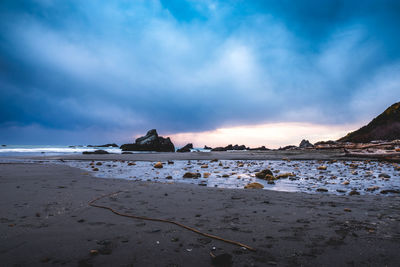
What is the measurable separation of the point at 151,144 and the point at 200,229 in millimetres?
44354

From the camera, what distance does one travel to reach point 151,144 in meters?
45.4

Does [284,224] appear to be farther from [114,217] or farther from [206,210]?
[114,217]

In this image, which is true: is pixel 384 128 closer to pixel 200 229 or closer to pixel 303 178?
pixel 303 178

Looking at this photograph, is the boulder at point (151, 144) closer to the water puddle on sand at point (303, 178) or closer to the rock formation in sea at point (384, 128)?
the water puddle on sand at point (303, 178)

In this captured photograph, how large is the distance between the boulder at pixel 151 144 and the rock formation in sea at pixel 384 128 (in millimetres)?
41220

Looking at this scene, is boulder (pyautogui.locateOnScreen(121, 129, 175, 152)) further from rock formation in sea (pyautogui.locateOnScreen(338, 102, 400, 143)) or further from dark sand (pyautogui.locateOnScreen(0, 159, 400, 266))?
dark sand (pyautogui.locateOnScreen(0, 159, 400, 266))

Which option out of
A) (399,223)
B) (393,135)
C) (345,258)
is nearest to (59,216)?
(345,258)

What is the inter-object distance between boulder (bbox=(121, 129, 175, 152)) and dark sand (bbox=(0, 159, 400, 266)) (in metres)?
42.0

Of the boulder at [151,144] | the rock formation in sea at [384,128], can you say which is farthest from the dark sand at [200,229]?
the rock formation in sea at [384,128]

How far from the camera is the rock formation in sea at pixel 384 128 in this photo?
115ft

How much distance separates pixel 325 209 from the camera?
3.39m

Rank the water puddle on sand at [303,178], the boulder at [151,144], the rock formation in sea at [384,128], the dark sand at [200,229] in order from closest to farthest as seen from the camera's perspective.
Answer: the dark sand at [200,229], the water puddle on sand at [303,178], the rock formation in sea at [384,128], the boulder at [151,144]

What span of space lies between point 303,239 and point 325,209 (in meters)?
1.55

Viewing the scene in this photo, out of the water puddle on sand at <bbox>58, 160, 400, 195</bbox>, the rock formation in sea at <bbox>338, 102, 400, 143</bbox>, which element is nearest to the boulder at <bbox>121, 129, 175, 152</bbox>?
the water puddle on sand at <bbox>58, 160, 400, 195</bbox>
